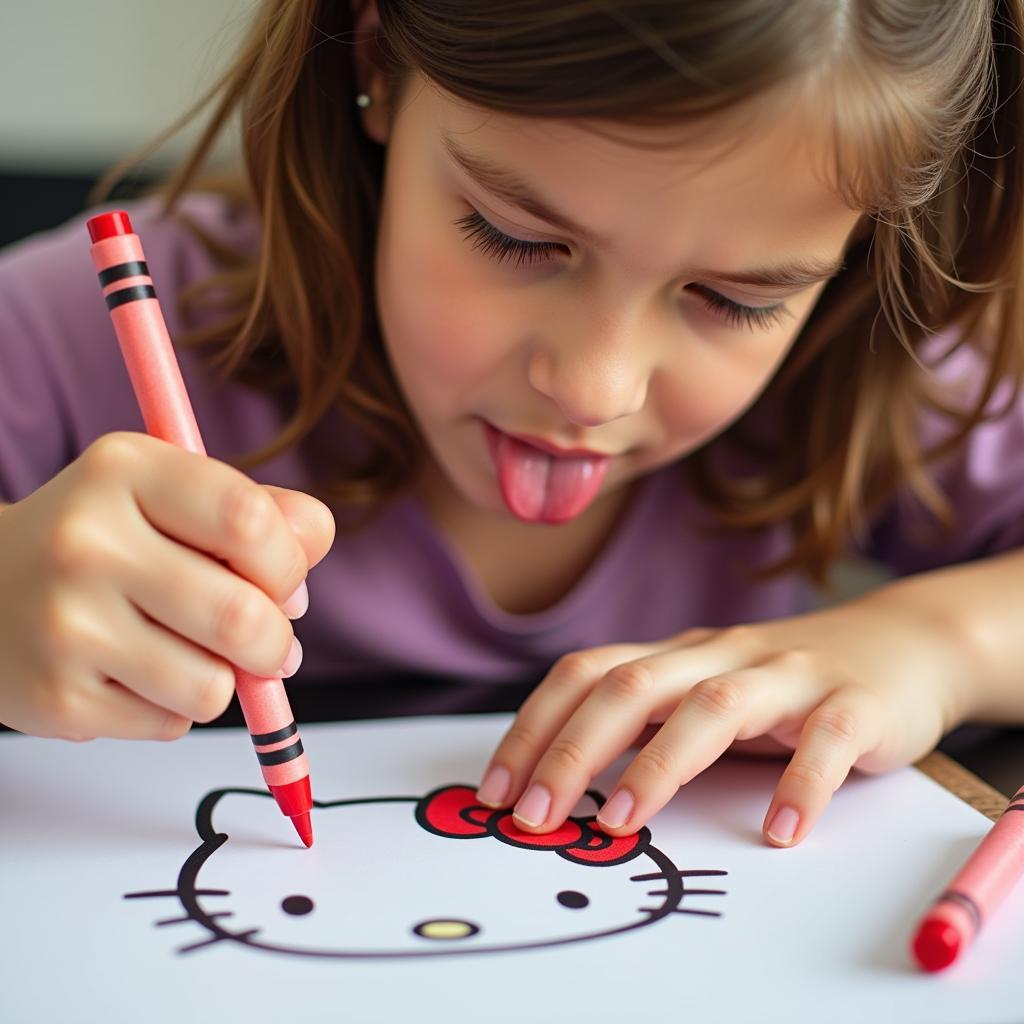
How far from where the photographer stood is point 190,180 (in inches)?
25.1

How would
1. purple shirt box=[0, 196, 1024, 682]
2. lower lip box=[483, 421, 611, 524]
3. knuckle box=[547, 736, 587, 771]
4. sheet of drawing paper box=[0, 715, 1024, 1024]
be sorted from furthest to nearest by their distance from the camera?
purple shirt box=[0, 196, 1024, 682], lower lip box=[483, 421, 611, 524], knuckle box=[547, 736, 587, 771], sheet of drawing paper box=[0, 715, 1024, 1024]

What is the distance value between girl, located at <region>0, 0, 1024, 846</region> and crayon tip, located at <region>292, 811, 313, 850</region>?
5 cm

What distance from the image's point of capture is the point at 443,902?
351mm

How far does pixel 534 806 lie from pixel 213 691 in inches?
4.7

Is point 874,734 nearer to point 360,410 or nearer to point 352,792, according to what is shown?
point 352,792

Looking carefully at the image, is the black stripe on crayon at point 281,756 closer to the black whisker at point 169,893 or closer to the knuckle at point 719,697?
the black whisker at point 169,893

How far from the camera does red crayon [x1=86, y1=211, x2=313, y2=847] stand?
0.36 m

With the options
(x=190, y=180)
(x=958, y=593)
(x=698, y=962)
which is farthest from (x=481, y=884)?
(x=190, y=180)

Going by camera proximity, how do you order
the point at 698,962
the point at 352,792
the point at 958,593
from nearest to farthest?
the point at 698,962 → the point at 352,792 → the point at 958,593

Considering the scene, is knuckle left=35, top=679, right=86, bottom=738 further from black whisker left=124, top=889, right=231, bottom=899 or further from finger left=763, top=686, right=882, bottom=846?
finger left=763, top=686, right=882, bottom=846

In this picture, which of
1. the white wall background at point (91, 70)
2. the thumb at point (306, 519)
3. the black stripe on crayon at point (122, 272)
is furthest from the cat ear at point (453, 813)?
the white wall background at point (91, 70)

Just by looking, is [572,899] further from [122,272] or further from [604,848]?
[122,272]

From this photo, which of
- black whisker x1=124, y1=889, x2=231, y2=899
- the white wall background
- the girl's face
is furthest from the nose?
→ the white wall background

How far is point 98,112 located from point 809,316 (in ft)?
4.13
